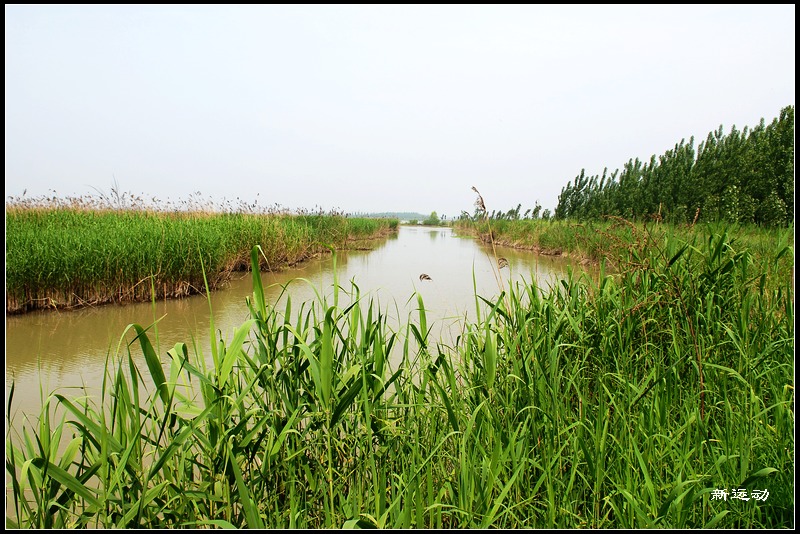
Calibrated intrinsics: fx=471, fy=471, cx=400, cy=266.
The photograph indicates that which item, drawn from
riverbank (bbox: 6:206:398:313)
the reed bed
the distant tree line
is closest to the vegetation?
riverbank (bbox: 6:206:398:313)

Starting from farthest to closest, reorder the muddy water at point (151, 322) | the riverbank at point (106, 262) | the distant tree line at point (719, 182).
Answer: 1. the distant tree line at point (719, 182)
2. the riverbank at point (106, 262)
3. the muddy water at point (151, 322)

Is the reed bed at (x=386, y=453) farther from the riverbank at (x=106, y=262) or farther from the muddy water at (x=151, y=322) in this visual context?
the riverbank at (x=106, y=262)

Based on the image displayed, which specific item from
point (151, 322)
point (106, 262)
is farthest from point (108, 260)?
point (151, 322)

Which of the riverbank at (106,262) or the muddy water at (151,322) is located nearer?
the muddy water at (151,322)

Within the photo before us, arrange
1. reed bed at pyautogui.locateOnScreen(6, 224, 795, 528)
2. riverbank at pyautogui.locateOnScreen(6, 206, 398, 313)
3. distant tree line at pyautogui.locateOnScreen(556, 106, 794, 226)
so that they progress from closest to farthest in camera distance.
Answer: reed bed at pyautogui.locateOnScreen(6, 224, 795, 528)
riverbank at pyautogui.locateOnScreen(6, 206, 398, 313)
distant tree line at pyautogui.locateOnScreen(556, 106, 794, 226)

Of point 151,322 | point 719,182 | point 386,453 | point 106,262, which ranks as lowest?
point 151,322

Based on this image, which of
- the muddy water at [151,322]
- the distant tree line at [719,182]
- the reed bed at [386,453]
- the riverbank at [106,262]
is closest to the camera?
the reed bed at [386,453]

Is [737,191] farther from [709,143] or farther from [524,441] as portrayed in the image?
[524,441]

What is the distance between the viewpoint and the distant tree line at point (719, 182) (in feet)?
39.9

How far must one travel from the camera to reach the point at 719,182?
1433 centimetres

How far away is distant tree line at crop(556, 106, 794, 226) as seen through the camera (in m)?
12.2

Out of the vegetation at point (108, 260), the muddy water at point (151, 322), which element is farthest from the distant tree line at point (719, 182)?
the vegetation at point (108, 260)

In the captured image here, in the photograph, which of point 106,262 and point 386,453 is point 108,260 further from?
point 386,453

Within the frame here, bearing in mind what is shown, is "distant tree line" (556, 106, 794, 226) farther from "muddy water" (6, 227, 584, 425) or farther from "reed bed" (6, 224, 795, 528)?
"reed bed" (6, 224, 795, 528)
